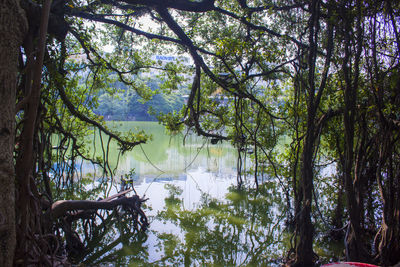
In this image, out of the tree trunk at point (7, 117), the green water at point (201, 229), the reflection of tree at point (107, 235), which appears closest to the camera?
the tree trunk at point (7, 117)

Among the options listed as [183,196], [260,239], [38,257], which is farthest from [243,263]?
[183,196]

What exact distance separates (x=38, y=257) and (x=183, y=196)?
16.2ft

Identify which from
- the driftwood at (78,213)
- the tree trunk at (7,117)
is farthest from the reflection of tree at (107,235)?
the tree trunk at (7,117)

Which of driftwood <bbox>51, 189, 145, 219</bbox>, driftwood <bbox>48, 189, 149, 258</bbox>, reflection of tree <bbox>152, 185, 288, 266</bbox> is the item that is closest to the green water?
reflection of tree <bbox>152, 185, 288, 266</bbox>

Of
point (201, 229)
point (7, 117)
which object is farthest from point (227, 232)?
point (7, 117)

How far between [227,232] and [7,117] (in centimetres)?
407

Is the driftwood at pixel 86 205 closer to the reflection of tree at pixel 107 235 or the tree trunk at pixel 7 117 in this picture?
the reflection of tree at pixel 107 235

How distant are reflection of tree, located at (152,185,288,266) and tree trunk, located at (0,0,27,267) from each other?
2496 millimetres

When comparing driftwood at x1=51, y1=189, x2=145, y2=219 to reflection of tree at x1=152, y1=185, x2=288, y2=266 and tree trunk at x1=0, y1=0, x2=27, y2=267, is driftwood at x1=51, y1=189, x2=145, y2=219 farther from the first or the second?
tree trunk at x1=0, y1=0, x2=27, y2=267

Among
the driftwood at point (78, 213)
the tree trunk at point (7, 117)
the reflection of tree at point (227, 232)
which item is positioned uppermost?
the tree trunk at point (7, 117)

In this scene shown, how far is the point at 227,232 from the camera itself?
17.1 ft

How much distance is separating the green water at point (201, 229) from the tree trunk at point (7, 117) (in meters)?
2.25

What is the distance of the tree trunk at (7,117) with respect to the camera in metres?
1.76

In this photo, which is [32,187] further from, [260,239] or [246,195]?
[246,195]
